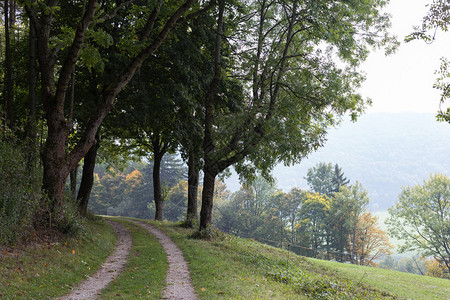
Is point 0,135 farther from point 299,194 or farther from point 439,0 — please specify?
point 299,194

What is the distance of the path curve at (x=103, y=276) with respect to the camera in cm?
668

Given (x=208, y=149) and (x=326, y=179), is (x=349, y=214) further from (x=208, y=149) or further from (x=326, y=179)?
(x=208, y=149)

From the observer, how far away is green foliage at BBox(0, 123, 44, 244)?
813 cm

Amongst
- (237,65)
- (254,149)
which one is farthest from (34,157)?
(237,65)

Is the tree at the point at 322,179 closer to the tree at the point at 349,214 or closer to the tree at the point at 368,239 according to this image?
the tree at the point at 349,214

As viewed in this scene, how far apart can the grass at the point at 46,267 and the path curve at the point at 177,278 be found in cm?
210

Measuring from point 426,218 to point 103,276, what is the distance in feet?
168

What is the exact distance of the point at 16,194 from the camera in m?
8.80

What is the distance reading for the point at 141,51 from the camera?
1133 centimetres

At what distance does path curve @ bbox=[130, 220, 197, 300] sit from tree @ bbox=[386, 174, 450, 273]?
4479cm

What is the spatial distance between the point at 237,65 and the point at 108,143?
13.3m

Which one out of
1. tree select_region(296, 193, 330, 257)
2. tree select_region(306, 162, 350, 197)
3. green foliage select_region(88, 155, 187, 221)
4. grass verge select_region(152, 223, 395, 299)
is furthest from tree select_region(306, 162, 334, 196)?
grass verge select_region(152, 223, 395, 299)

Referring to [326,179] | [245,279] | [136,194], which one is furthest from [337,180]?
[245,279]

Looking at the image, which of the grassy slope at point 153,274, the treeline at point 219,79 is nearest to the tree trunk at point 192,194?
the treeline at point 219,79
